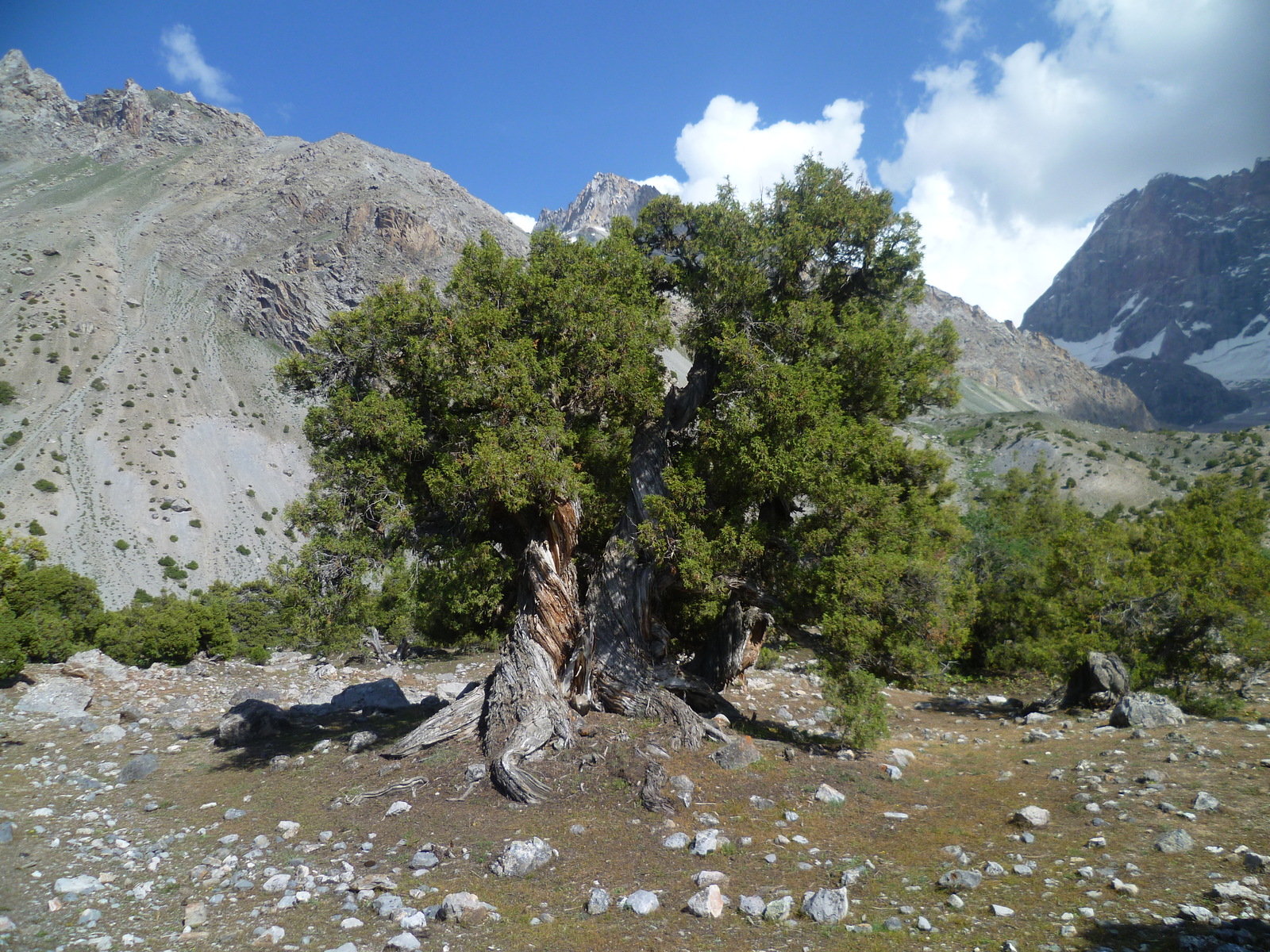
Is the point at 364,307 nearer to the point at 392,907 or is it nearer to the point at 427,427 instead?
the point at 427,427

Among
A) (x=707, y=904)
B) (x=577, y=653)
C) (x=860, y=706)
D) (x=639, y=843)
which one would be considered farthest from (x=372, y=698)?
(x=707, y=904)

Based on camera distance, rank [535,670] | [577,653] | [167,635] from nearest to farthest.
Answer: [535,670] < [577,653] < [167,635]

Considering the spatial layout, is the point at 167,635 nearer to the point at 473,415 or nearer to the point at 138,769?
the point at 138,769

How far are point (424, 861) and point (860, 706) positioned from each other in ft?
23.6

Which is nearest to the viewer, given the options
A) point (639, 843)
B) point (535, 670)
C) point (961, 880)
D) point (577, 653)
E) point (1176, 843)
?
point (961, 880)

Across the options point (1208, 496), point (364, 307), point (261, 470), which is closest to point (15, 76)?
point (261, 470)

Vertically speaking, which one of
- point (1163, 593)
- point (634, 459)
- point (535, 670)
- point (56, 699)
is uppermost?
point (634, 459)

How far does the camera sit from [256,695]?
16531 millimetres

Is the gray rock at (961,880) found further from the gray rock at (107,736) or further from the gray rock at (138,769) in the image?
the gray rock at (107,736)


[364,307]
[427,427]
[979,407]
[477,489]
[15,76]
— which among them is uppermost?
[15,76]

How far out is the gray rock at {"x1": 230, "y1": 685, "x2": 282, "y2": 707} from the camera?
53.0 ft

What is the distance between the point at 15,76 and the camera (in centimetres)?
17575

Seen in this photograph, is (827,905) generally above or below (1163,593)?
below

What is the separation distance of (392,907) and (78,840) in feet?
15.4
